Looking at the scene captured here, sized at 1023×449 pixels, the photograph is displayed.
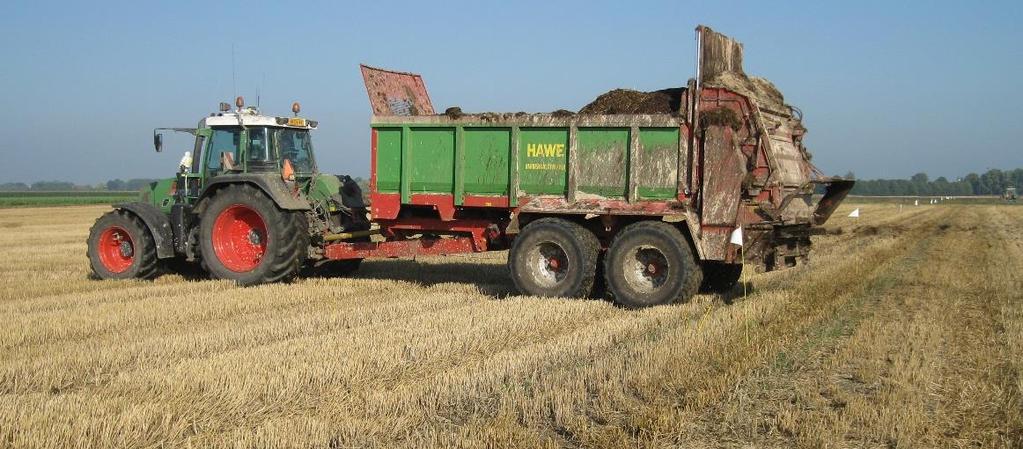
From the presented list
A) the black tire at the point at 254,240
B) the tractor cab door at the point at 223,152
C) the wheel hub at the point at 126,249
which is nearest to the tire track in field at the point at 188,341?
the black tire at the point at 254,240

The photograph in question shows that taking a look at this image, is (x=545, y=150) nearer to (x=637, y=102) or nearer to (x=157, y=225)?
(x=637, y=102)

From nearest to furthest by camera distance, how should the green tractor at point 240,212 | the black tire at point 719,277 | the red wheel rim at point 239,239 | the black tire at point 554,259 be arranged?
the black tire at point 554,259, the black tire at point 719,277, the green tractor at point 240,212, the red wheel rim at point 239,239

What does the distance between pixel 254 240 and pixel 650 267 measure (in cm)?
517

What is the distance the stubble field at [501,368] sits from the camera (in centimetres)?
492

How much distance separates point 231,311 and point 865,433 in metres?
6.41

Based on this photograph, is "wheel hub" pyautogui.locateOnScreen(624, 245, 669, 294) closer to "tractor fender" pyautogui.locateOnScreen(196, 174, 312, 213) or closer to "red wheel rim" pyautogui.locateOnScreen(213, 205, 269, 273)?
"tractor fender" pyautogui.locateOnScreen(196, 174, 312, 213)

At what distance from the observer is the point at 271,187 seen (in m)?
11.3

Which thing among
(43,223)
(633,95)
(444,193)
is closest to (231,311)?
(444,193)

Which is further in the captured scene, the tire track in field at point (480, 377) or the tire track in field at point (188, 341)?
the tire track in field at point (188, 341)

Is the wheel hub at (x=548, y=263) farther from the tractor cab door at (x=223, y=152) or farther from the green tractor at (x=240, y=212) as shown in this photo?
the tractor cab door at (x=223, y=152)

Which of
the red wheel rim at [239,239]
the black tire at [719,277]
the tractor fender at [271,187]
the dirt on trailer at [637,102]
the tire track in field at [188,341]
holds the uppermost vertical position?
the dirt on trailer at [637,102]

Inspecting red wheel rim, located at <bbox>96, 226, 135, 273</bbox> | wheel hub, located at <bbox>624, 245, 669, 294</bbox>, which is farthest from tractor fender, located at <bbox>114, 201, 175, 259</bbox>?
wheel hub, located at <bbox>624, 245, 669, 294</bbox>

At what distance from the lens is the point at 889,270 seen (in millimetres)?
13570

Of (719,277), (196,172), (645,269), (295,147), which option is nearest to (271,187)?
(295,147)
